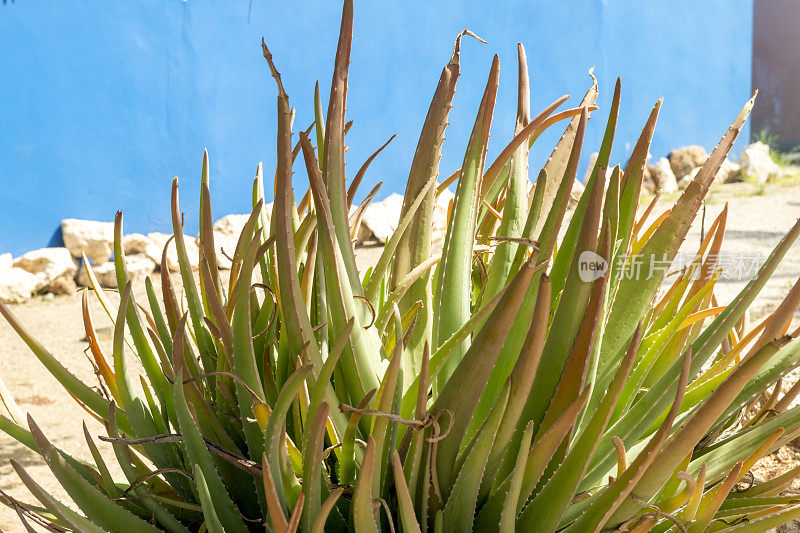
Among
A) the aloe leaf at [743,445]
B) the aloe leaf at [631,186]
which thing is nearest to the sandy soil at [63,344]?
the aloe leaf at [743,445]

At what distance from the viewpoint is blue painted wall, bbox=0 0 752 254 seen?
4035 mm

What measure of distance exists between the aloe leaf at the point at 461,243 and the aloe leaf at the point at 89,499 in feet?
1.08

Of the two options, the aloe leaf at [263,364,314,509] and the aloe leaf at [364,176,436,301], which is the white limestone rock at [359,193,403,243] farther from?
the aloe leaf at [263,364,314,509]

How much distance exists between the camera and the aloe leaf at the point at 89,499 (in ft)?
1.94

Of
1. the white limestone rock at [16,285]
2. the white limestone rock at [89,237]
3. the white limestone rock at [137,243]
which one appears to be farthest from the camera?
the white limestone rock at [137,243]

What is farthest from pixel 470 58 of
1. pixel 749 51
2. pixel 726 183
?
pixel 749 51

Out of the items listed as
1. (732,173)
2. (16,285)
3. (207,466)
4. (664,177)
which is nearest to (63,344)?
(16,285)

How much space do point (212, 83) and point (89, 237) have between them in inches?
48.0

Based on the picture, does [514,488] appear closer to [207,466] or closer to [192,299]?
[207,466]

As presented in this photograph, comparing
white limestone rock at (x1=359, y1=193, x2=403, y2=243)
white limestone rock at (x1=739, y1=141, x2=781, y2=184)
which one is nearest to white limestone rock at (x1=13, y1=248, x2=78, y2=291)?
white limestone rock at (x1=359, y1=193, x2=403, y2=243)

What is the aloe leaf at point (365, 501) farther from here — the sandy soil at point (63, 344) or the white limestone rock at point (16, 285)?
the white limestone rock at point (16, 285)

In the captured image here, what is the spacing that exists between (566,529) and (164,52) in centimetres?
430

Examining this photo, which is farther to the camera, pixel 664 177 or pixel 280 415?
pixel 664 177

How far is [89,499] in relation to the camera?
611 millimetres
